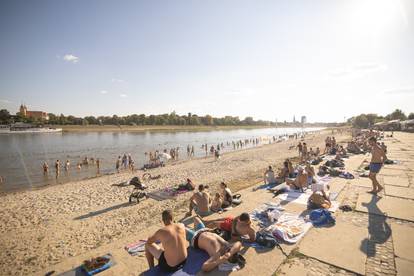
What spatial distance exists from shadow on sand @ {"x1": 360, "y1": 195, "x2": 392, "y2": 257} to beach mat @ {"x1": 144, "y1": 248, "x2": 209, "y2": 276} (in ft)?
10.9

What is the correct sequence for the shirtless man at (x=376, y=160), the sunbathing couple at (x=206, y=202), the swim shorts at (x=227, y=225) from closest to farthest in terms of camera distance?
the swim shorts at (x=227, y=225)
the sunbathing couple at (x=206, y=202)
the shirtless man at (x=376, y=160)

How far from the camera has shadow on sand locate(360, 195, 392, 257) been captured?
4.76 m

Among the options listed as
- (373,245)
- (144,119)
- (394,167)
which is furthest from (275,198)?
(144,119)

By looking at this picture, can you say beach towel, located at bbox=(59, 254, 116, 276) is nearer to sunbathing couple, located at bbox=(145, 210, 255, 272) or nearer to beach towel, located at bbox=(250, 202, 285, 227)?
sunbathing couple, located at bbox=(145, 210, 255, 272)

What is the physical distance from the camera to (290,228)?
5.61 metres

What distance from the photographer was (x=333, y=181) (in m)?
10.4

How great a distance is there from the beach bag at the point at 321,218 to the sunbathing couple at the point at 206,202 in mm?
2648

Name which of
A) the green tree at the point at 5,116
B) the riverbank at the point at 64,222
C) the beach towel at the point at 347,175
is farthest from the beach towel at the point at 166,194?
the green tree at the point at 5,116

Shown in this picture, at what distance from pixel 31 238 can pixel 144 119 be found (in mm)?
113519

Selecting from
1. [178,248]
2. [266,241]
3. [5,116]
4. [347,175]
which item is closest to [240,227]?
[266,241]

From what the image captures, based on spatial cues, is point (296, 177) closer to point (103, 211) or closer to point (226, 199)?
point (226, 199)

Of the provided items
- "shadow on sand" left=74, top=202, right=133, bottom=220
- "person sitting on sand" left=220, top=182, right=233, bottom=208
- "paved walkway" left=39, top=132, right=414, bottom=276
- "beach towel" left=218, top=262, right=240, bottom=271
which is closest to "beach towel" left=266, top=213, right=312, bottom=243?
"paved walkway" left=39, top=132, right=414, bottom=276

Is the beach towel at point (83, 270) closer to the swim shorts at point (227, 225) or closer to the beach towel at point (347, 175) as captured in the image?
the swim shorts at point (227, 225)

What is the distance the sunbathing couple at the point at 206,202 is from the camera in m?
7.29
